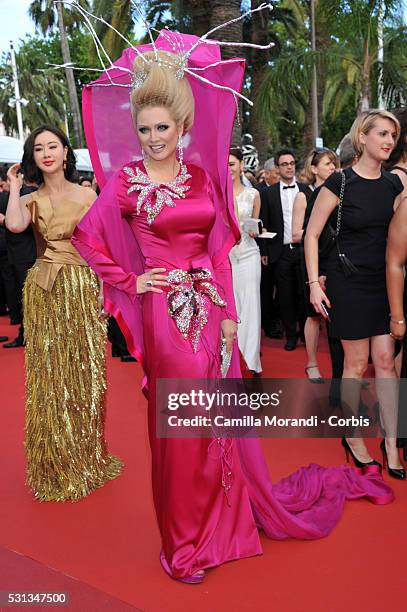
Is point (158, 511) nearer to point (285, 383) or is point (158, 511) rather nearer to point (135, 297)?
point (135, 297)

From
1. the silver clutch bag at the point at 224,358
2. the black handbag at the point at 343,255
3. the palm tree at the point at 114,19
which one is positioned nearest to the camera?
the silver clutch bag at the point at 224,358

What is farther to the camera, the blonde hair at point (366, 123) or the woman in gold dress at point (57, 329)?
the woman in gold dress at point (57, 329)

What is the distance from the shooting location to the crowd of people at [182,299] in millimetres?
2725

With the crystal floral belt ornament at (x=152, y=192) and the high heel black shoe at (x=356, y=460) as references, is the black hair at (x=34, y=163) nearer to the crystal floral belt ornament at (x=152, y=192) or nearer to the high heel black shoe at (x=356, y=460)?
the crystal floral belt ornament at (x=152, y=192)

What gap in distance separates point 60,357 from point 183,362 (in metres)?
1.05

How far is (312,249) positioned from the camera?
12.0ft

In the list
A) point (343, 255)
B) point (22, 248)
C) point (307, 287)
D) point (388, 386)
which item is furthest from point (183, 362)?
point (22, 248)

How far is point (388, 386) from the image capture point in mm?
3637

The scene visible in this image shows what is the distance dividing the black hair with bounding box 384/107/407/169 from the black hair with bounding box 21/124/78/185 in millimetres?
1804

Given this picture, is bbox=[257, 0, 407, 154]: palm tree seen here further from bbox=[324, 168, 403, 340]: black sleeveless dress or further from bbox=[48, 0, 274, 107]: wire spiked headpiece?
bbox=[48, 0, 274, 107]: wire spiked headpiece

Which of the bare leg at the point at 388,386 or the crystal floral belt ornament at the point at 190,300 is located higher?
the crystal floral belt ornament at the point at 190,300

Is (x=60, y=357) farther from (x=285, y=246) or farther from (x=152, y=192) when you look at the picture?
(x=285, y=246)

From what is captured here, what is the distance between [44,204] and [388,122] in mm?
1819

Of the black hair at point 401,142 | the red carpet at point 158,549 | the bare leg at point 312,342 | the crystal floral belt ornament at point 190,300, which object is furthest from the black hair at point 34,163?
the bare leg at point 312,342
